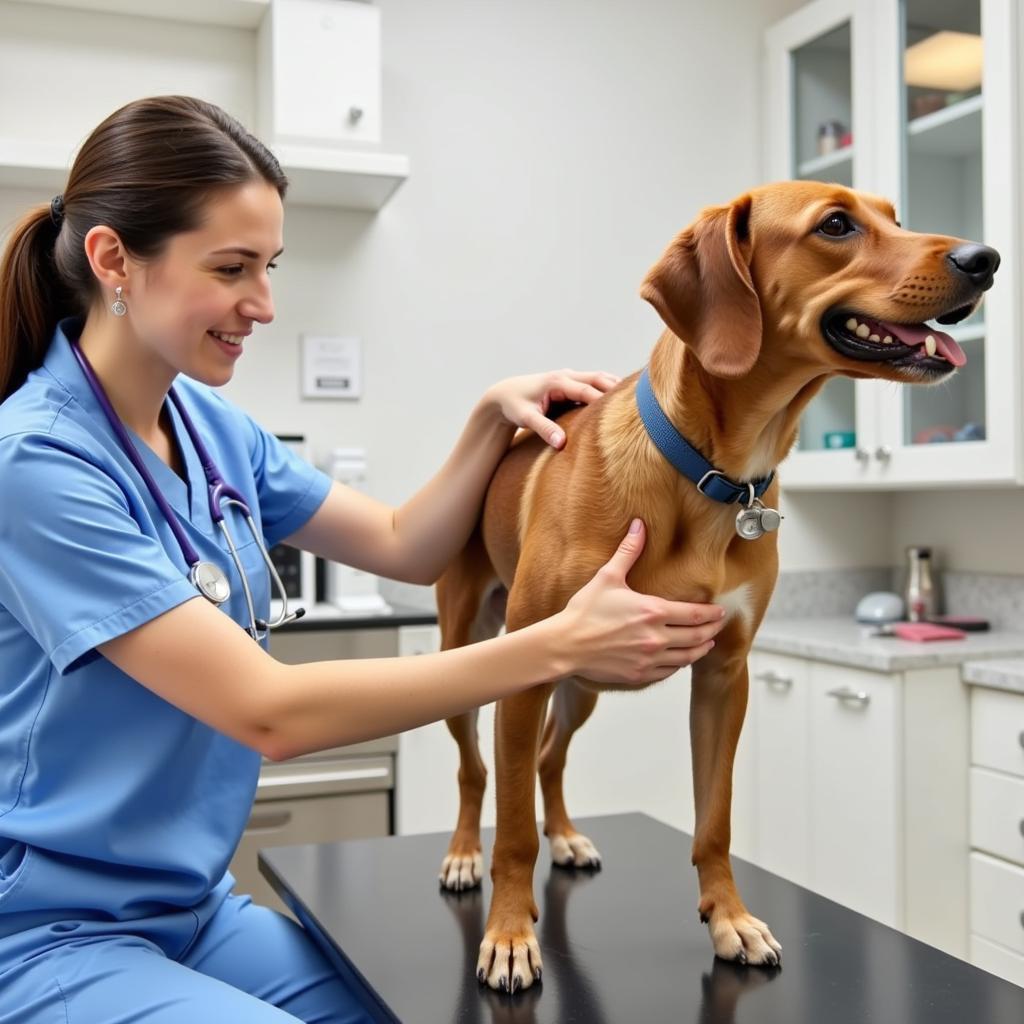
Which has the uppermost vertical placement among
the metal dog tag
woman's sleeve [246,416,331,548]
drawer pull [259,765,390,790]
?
woman's sleeve [246,416,331,548]

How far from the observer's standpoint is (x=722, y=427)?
1.18m

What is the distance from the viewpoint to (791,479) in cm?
364

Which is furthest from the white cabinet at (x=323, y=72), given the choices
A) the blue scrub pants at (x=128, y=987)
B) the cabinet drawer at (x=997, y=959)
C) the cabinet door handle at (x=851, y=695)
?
the cabinet drawer at (x=997, y=959)

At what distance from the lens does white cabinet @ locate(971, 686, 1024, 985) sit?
2584 mm

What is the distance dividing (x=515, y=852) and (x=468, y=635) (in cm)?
42

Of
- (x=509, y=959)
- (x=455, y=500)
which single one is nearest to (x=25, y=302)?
(x=455, y=500)

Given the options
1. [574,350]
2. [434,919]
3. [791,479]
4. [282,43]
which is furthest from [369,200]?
[434,919]

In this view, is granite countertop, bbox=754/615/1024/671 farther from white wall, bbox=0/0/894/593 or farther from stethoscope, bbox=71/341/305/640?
stethoscope, bbox=71/341/305/640

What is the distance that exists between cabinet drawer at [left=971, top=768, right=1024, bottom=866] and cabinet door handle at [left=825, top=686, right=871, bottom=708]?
29 cm

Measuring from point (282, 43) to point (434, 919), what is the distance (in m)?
2.27

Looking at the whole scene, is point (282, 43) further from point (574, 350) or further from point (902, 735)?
point (902, 735)

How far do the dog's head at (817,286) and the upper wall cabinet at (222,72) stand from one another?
1.85 meters

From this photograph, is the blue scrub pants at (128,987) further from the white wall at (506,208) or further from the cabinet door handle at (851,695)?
the white wall at (506,208)

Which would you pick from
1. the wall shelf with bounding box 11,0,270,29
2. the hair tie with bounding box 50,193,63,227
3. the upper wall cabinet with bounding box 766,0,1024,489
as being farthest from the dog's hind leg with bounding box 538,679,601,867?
the wall shelf with bounding box 11,0,270,29
